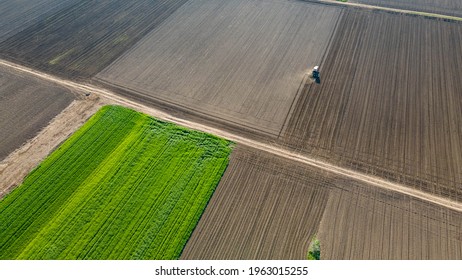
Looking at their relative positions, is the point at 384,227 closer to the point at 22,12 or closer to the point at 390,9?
the point at 390,9

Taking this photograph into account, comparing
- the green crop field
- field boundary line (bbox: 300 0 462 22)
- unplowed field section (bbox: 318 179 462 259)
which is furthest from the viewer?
field boundary line (bbox: 300 0 462 22)

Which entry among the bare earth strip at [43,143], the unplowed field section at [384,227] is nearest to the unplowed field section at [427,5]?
the unplowed field section at [384,227]

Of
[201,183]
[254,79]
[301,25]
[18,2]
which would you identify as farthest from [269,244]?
[18,2]

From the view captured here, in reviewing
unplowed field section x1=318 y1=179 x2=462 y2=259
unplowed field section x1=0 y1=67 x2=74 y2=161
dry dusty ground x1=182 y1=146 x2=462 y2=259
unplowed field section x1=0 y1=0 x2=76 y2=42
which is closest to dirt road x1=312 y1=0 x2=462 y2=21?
dry dusty ground x1=182 y1=146 x2=462 y2=259

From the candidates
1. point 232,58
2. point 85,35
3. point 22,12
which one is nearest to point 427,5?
point 232,58

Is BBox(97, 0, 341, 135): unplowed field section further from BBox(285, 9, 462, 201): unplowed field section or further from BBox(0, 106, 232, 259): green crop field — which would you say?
BBox(0, 106, 232, 259): green crop field

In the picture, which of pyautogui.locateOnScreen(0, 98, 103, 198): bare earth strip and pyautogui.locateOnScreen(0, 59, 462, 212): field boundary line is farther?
pyautogui.locateOnScreen(0, 98, 103, 198): bare earth strip
